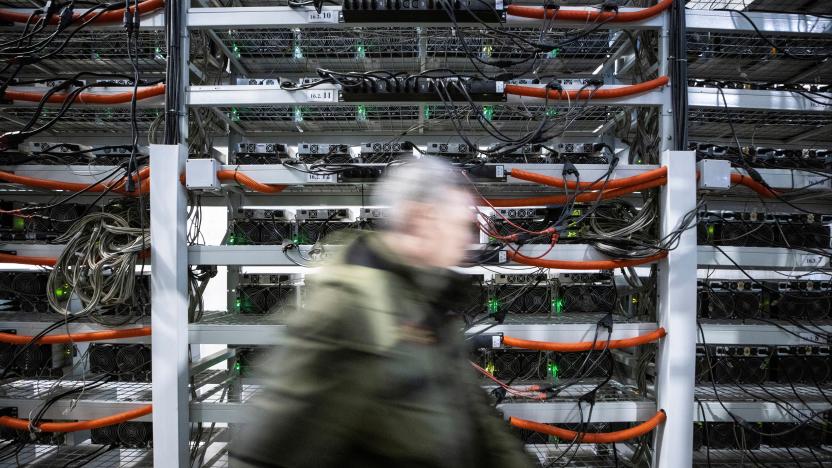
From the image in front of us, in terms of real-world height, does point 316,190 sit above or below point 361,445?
above

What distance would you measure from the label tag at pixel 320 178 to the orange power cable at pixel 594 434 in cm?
120

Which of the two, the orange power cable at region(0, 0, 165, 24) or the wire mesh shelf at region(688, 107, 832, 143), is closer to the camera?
the orange power cable at region(0, 0, 165, 24)

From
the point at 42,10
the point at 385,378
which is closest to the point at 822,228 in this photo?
the point at 385,378

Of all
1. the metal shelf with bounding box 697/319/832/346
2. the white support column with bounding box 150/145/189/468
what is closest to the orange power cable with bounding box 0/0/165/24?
the white support column with bounding box 150/145/189/468

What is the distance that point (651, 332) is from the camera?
5.16 feet

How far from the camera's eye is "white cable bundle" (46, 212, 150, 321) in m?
1.63

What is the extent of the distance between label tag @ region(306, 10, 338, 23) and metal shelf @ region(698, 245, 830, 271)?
1812 mm

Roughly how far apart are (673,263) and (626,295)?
1.70ft

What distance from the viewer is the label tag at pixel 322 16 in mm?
1549

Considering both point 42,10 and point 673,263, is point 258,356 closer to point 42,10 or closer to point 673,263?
point 42,10

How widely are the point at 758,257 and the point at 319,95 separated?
1.99m

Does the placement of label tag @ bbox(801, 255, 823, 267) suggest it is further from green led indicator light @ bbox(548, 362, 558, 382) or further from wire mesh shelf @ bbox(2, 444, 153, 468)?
wire mesh shelf @ bbox(2, 444, 153, 468)

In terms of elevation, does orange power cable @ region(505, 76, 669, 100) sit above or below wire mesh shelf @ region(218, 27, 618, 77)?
below

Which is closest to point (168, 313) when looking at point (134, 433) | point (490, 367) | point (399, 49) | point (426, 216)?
point (134, 433)
